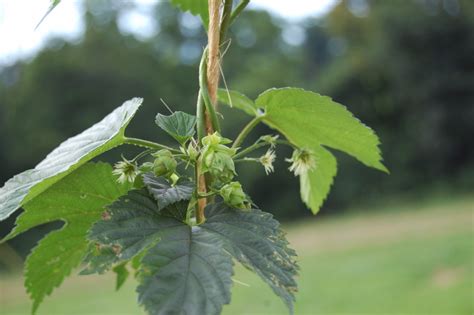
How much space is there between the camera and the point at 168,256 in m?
0.49

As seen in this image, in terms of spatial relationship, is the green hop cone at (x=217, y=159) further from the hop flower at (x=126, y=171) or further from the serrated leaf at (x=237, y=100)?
the serrated leaf at (x=237, y=100)

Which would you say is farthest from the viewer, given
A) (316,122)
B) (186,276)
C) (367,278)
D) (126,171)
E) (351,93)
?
(351,93)

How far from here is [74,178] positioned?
65cm

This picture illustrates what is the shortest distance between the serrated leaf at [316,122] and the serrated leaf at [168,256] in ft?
0.65

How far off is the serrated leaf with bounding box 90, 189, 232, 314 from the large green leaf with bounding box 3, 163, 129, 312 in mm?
110

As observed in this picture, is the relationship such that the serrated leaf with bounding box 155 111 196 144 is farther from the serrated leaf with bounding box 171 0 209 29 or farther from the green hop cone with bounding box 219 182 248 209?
the serrated leaf with bounding box 171 0 209 29

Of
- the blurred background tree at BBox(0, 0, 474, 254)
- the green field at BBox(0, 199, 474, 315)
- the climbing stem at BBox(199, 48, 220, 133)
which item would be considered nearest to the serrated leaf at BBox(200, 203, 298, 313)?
the climbing stem at BBox(199, 48, 220, 133)

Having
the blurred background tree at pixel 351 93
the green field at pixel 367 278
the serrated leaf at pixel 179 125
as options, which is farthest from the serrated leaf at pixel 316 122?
the blurred background tree at pixel 351 93

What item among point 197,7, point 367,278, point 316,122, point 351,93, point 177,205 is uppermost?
point 351,93

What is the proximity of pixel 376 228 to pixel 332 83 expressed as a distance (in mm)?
5770

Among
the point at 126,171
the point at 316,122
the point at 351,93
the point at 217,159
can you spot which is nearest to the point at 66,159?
the point at 126,171

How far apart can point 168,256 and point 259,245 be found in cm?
8

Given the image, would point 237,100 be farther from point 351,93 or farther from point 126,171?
point 351,93

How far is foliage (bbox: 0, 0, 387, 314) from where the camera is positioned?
0.48 meters
